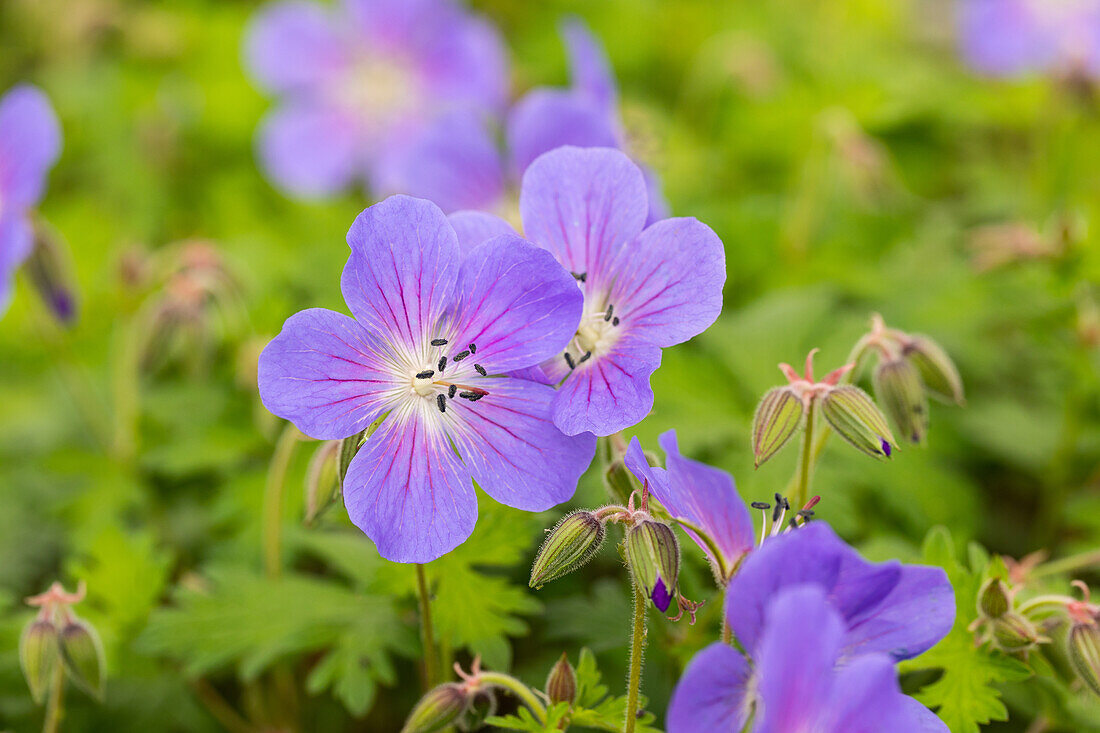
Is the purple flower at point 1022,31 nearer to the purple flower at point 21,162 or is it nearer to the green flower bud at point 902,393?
the green flower bud at point 902,393

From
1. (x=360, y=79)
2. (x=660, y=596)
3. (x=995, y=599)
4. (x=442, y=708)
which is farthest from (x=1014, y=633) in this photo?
(x=360, y=79)

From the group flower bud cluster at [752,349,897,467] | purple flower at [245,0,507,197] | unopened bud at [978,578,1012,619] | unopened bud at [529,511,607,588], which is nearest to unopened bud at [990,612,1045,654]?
unopened bud at [978,578,1012,619]

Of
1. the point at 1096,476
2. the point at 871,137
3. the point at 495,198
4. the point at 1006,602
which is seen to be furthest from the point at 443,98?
the point at 1006,602

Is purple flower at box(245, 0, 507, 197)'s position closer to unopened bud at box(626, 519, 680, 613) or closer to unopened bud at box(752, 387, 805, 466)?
unopened bud at box(752, 387, 805, 466)

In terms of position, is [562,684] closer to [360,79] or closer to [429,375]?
[429,375]

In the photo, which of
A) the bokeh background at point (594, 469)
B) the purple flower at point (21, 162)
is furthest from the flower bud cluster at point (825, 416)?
the purple flower at point (21, 162)
